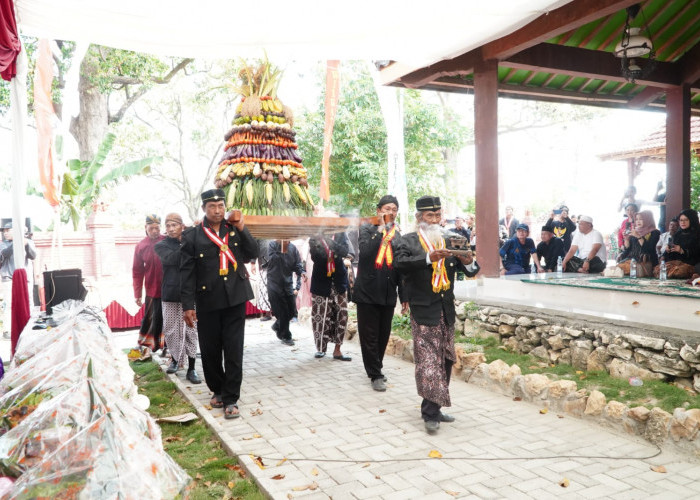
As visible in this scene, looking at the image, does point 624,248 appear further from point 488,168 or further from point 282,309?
Result: point 282,309

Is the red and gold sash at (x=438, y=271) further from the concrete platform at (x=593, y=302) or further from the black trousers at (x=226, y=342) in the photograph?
the concrete platform at (x=593, y=302)

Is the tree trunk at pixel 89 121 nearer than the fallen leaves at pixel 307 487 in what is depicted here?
No

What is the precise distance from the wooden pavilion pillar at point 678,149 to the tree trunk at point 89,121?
51.1ft

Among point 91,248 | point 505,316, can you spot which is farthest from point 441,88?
point 91,248

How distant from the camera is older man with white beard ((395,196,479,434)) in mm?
4625

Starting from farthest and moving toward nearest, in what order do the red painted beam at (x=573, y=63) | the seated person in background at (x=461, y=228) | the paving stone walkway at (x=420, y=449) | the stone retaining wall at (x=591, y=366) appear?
the seated person in background at (x=461, y=228) < the red painted beam at (x=573, y=63) < the stone retaining wall at (x=591, y=366) < the paving stone walkway at (x=420, y=449)

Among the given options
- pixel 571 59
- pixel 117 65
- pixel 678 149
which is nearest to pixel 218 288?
pixel 571 59

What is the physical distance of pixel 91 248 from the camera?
659 inches

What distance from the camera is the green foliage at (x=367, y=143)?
14.9m

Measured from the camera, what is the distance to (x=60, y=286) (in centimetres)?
646

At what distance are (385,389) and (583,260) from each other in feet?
15.5

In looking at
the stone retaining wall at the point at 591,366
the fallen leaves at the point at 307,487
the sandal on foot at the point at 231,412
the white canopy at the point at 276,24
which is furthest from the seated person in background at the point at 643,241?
the fallen leaves at the point at 307,487

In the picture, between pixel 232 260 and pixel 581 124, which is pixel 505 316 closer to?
pixel 232 260

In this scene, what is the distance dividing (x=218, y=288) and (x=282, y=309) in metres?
3.59
